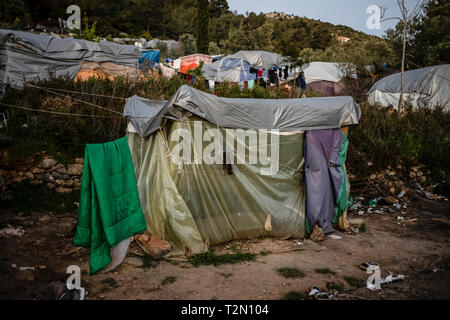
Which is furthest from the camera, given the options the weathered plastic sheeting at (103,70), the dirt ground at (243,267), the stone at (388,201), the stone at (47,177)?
the weathered plastic sheeting at (103,70)

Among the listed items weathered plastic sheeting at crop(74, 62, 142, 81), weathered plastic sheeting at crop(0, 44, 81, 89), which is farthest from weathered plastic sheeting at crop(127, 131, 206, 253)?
weathered plastic sheeting at crop(74, 62, 142, 81)

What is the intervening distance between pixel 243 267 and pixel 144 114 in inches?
113

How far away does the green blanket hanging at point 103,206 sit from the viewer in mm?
3830

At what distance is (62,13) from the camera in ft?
76.7

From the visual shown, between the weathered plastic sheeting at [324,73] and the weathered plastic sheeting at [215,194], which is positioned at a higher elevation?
the weathered plastic sheeting at [324,73]

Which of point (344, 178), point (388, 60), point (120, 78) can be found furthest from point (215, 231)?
point (388, 60)

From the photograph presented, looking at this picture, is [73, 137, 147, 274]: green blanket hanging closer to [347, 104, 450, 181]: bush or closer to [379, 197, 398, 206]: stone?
[379, 197, 398, 206]: stone

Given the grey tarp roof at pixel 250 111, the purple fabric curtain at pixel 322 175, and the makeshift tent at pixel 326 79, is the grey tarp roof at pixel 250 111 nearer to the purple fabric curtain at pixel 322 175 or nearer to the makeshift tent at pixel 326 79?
the purple fabric curtain at pixel 322 175

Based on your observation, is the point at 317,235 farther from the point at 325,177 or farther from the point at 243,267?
the point at 243,267

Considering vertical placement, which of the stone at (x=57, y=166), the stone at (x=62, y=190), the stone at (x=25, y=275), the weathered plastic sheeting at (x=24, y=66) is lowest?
the stone at (x=25, y=275)

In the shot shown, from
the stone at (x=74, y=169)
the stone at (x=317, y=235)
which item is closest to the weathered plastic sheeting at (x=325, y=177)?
the stone at (x=317, y=235)

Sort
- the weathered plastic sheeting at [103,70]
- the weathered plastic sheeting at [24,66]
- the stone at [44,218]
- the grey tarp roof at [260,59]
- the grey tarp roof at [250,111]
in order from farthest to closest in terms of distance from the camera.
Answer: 1. the grey tarp roof at [260,59]
2. the weathered plastic sheeting at [103,70]
3. the weathered plastic sheeting at [24,66]
4. the stone at [44,218]
5. the grey tarp roof at [250,111]
